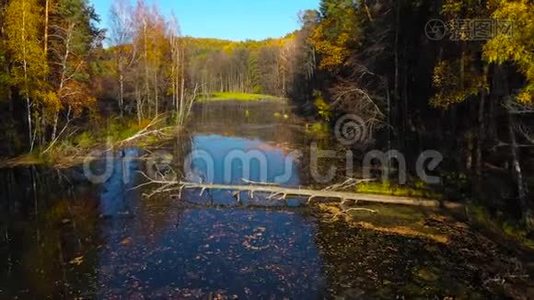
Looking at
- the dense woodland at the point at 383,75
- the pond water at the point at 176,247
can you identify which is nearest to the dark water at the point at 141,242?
the pond water at the point at 176,247

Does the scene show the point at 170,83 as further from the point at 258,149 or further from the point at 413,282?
the point at 413,282

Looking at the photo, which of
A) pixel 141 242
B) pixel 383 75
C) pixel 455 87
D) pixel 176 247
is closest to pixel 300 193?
pixel 176 247

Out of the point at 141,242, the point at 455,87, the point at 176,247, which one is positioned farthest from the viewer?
the point at 455,87

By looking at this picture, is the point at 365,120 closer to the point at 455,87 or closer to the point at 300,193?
the point at 300,193

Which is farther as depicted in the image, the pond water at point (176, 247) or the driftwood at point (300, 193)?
the driftwood at point (300, 193)

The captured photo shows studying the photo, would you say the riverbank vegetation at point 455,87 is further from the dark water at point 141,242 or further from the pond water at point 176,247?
the dark water at point 141,242

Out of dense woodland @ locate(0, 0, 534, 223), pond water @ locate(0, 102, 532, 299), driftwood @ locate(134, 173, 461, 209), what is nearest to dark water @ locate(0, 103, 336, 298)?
pond water @ locate(0, 102, 532, 299)
